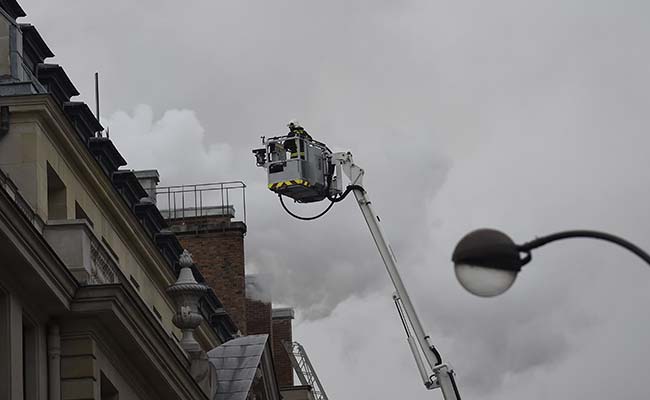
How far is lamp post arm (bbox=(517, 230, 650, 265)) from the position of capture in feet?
56.1

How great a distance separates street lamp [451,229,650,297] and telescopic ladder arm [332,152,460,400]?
35776mm

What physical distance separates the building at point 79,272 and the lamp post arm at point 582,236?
49.3 feet

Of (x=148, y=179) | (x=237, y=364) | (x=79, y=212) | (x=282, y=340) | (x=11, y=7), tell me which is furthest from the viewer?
(x=282, y=340)

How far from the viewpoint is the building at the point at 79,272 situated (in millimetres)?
33031

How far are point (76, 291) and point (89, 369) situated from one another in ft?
4.63

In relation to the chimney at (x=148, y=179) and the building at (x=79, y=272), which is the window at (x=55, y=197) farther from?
the chimney at (x=148, y=179)

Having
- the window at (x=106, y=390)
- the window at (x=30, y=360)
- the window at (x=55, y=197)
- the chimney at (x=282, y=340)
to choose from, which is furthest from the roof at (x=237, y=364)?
the chimney at (x=282, y=340)

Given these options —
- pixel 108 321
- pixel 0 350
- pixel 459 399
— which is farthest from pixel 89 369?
pixel 459 399

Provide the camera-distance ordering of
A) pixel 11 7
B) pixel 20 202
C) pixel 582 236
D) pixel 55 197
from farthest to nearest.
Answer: pixel 55 197, pixel 11 7, pixel 20 202, pixel 582 236

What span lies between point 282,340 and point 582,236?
6175 cm

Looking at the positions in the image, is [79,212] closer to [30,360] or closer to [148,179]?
[30,360]

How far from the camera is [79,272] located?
1395 inches

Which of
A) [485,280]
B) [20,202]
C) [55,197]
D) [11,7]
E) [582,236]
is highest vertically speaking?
[11,7]

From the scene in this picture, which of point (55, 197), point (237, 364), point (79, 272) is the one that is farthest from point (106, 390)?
point (237, 364)
